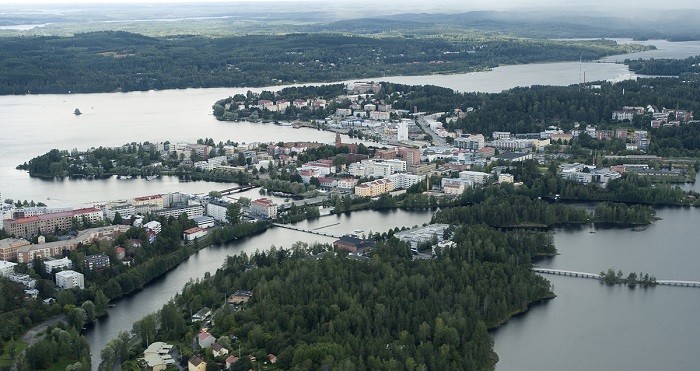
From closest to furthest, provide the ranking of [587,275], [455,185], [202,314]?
[202,314] < [587,275] < [455,185]

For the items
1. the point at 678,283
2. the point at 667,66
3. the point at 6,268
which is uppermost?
the point at 667,66

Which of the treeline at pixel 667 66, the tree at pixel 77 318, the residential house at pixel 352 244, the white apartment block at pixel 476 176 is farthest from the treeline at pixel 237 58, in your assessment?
the tree at pixel 77 318

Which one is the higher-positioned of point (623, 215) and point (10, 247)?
point (10, 247)

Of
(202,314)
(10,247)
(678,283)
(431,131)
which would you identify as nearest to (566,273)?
(678,283)

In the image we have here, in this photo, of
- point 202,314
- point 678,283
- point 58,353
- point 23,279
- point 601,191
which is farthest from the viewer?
point 601,191

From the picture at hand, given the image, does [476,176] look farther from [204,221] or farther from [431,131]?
[431,131]

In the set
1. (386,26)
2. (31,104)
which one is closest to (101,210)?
(31,104)
